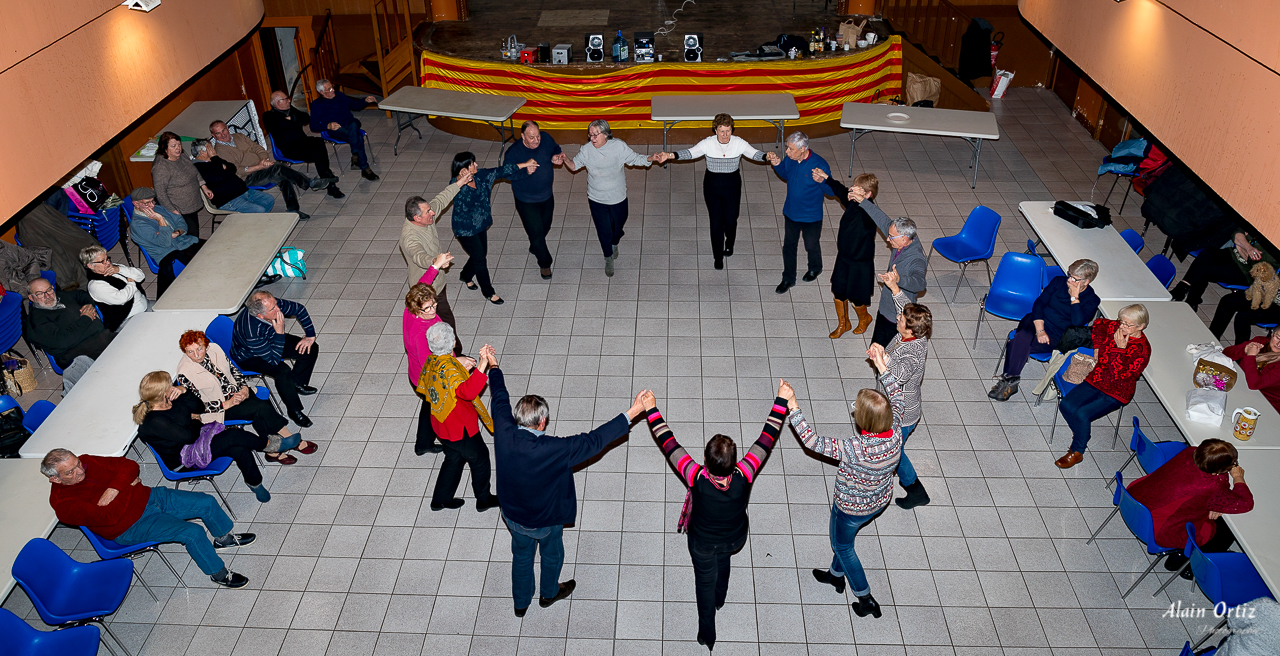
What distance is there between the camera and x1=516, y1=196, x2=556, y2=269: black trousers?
25.1 ft

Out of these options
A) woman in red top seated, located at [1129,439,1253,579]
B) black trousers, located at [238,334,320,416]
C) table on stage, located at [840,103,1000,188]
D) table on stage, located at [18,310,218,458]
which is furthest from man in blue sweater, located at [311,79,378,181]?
woman in red top seated, located at [1129,439,1253,579]

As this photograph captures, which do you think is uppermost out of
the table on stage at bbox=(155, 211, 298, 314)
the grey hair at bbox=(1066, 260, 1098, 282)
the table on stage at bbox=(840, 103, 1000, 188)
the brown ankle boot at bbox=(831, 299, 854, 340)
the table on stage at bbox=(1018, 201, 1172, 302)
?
the grey hair at bbox=(1066, 260, 1098, 282)

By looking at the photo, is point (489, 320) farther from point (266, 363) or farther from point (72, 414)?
point (72, 414)

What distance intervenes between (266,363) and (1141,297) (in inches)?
273

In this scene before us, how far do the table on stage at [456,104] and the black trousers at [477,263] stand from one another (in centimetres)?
261

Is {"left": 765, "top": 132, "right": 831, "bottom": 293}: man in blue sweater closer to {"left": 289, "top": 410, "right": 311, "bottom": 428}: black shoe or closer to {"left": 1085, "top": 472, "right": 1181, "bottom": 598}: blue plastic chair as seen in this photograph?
{"left": 1085, "top": 472, "right": 1181, "bottom": 598}: blue plastic chair

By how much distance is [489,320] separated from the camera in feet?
25.0

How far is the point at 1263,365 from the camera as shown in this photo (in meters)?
5.42

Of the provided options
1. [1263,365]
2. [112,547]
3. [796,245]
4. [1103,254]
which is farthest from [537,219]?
[1263,365]

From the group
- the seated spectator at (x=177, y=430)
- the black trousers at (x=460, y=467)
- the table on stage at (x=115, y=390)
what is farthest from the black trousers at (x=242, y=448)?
the black trousers at (x=460, y=467)

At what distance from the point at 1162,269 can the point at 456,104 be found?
8073 millimetres

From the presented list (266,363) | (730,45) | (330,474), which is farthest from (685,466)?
(730,45)

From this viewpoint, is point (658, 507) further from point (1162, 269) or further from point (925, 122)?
point (925, 122)

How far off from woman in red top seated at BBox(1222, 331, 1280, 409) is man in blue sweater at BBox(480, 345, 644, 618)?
4369 mm
